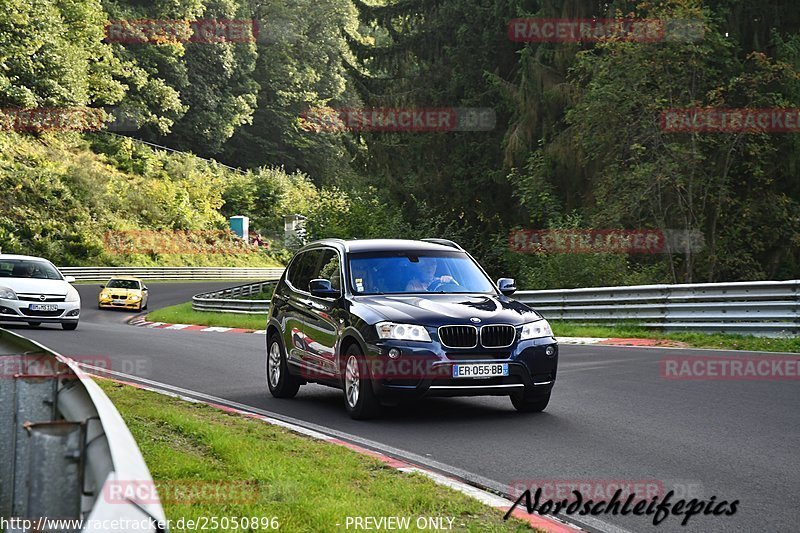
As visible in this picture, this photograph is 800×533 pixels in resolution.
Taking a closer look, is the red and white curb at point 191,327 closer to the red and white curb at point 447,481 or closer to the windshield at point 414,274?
the windshield at point 414,274

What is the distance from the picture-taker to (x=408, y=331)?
1105cm

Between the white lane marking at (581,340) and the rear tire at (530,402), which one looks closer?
the rear tire at (530,402)

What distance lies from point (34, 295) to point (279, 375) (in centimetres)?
1383

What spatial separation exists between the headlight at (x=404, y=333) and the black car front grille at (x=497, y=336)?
0.56 metres

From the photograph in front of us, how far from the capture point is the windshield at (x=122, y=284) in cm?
4600

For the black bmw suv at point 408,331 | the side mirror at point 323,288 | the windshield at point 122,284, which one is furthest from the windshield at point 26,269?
the windshield at point 122,284

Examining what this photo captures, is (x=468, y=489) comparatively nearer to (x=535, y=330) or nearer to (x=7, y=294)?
(x=535, y=330)

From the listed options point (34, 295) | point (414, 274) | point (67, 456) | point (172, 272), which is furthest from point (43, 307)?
point (172, 272)

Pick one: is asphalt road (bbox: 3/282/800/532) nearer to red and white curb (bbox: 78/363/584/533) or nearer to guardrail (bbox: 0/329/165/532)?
red and white curb (bbox: 78/363/584/533)

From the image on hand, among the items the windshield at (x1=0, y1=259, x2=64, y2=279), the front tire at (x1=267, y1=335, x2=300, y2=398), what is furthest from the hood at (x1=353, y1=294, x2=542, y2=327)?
the windshield at (x1=0, y1=259, x2=64, y2=279)

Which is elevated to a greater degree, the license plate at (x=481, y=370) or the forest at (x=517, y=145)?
the forest at (x=517, y=145)

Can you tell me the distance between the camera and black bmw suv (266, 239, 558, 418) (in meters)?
11.0

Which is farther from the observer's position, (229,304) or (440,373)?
(229,304)

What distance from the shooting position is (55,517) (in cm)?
378
